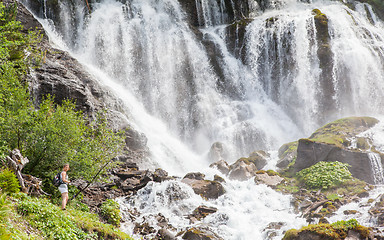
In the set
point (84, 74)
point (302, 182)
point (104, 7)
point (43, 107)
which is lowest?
point (302, 182)

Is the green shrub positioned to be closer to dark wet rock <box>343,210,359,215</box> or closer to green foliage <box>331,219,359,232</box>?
green foliage <box>331,219,359,232</box>

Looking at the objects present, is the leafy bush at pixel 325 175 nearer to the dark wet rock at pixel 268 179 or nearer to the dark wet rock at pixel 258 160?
the dark wet rock at pixel 268 179

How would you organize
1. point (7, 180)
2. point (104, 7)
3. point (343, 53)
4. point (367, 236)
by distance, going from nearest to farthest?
point (7, 180), point (367, 236), point (343, 53), point (104, 7)

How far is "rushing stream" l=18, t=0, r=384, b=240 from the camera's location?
3126 centimetres

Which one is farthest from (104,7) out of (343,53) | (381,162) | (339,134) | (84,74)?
(381,162)

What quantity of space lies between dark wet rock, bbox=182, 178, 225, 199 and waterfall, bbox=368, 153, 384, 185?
9223mm

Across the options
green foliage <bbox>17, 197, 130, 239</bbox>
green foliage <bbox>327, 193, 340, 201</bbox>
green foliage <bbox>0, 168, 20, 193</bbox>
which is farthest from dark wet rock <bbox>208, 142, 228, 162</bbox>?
green foliage <bbox>0, 168, 20, 193</bbox>

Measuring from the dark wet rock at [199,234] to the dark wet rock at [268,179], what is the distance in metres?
7.71

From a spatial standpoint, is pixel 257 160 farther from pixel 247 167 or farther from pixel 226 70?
pixel 226 70

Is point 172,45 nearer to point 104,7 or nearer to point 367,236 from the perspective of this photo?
point 104,7

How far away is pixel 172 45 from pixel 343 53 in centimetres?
1886

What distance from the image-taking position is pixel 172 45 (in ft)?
122

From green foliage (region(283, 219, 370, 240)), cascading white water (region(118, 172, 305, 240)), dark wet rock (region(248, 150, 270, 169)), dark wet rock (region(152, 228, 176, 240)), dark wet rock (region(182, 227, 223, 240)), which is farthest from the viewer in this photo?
dark wet rock (region(248, 150, 270, 169))

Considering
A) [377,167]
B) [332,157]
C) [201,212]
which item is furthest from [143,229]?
[377,167]
